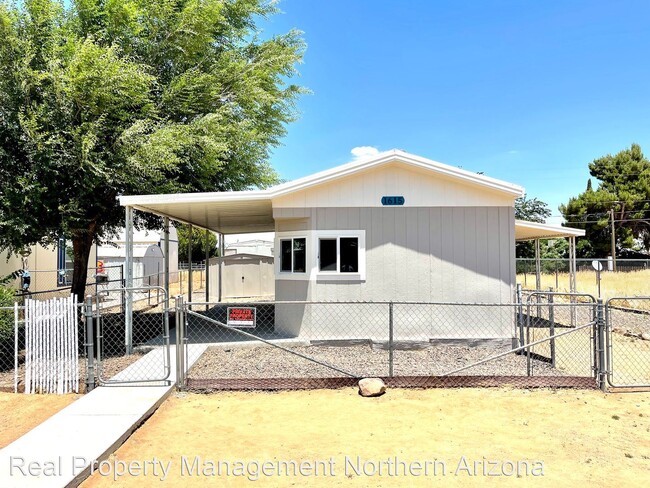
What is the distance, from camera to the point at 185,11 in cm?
1040

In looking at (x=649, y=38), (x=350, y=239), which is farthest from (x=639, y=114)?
(x=350, y=239)

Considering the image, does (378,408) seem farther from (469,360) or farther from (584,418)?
(469,360)

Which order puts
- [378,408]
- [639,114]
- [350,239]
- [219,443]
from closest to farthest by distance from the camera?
[219,443]
[378,408]
[350,239]
[639,114]

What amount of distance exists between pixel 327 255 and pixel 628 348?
23.0 feet

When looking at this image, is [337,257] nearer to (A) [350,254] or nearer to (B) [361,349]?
(A) [350,254]

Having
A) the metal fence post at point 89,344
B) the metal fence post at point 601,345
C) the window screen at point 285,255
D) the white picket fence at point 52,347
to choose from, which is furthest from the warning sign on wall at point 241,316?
the metal fence post at point 601,345

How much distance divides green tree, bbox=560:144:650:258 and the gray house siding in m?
30.3

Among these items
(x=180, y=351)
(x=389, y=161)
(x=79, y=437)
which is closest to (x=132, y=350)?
(x=180, y=351)

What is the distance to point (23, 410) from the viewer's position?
17.7 feet

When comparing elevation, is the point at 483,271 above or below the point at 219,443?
above

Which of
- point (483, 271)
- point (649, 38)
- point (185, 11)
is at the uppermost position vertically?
point (649, 38)

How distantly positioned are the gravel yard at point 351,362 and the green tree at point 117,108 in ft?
14.7

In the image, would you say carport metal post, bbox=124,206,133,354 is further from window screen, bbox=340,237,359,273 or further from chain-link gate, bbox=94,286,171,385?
window screen, bbox=340,237,359,273

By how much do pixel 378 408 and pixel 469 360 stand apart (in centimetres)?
290
